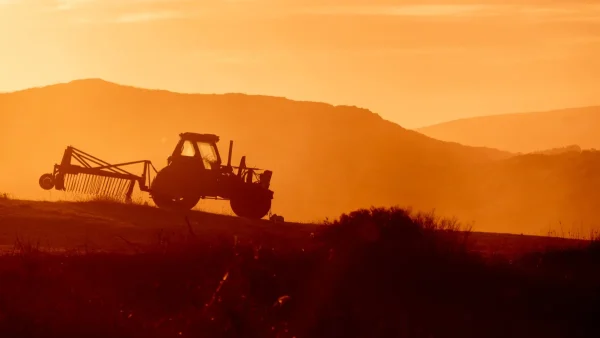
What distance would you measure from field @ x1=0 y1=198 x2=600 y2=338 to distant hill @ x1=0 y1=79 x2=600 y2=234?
71.3 meters

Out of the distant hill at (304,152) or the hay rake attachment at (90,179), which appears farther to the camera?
the distant hill at (304,152)

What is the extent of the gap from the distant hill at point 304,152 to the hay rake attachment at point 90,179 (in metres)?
57.5

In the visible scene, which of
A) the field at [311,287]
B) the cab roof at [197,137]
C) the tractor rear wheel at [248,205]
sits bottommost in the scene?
the field at [311,287]

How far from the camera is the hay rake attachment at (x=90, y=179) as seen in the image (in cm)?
3594

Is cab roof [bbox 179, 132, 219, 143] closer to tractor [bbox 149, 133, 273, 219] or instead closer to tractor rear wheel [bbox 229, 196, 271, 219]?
tractor [bbox 149, 133, 273, 219]

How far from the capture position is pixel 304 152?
14375 cm

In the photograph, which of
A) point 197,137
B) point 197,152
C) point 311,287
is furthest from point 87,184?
point 311,287

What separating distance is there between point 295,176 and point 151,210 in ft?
333

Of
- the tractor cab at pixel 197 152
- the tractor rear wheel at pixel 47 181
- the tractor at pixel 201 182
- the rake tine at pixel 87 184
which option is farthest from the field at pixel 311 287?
the rake tine at pixel 87 184

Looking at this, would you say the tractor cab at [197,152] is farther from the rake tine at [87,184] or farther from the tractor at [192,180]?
the rake tine at [87,184]

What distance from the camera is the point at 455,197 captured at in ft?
379

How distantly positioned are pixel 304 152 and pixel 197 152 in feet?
357

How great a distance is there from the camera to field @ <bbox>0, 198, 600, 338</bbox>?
46.7ft

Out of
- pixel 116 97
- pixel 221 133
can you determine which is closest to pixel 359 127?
pixel 221 133
